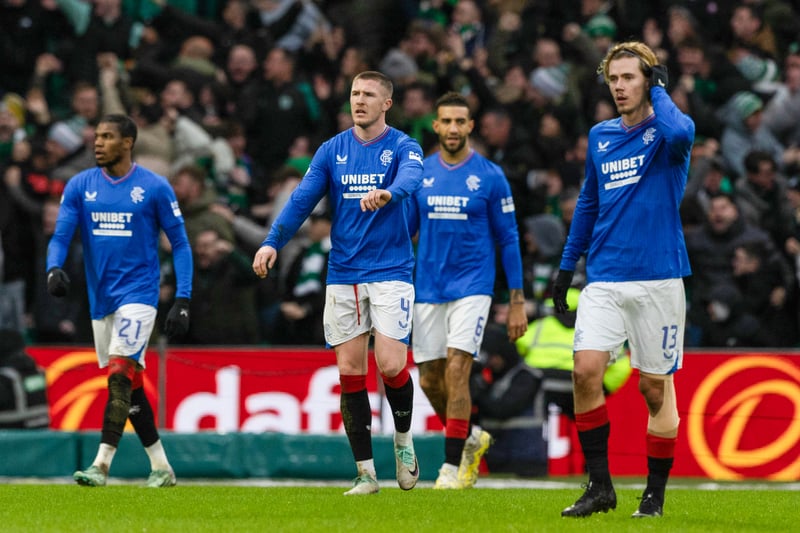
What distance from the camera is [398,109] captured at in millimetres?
18781

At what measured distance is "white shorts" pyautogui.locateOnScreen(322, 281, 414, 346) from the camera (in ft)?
34.0

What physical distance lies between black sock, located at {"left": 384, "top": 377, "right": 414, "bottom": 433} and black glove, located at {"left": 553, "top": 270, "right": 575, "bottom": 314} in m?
1.41

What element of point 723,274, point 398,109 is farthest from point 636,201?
point 398,109

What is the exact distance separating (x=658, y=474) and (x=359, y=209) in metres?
2.84

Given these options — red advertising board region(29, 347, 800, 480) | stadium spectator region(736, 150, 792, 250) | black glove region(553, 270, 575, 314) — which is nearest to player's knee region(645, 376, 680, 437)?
black glove region(553, 270, 575, 314)

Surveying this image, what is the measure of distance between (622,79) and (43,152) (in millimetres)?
10670

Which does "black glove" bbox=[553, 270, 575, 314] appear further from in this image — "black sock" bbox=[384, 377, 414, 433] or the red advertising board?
the red advertising board

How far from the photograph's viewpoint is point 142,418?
12.1m

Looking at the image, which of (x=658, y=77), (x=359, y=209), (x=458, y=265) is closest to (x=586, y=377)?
(x=658, y=77)

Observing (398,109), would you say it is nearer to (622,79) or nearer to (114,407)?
(114,407)

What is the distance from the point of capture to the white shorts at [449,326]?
12.3 metres

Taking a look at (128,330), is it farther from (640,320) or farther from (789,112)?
(789,112)

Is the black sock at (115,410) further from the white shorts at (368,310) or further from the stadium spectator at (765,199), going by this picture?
the stadium spectator at (765,199)

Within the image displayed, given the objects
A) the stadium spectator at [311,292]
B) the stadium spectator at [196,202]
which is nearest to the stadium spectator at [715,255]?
the stadium spectator at [311,292]
